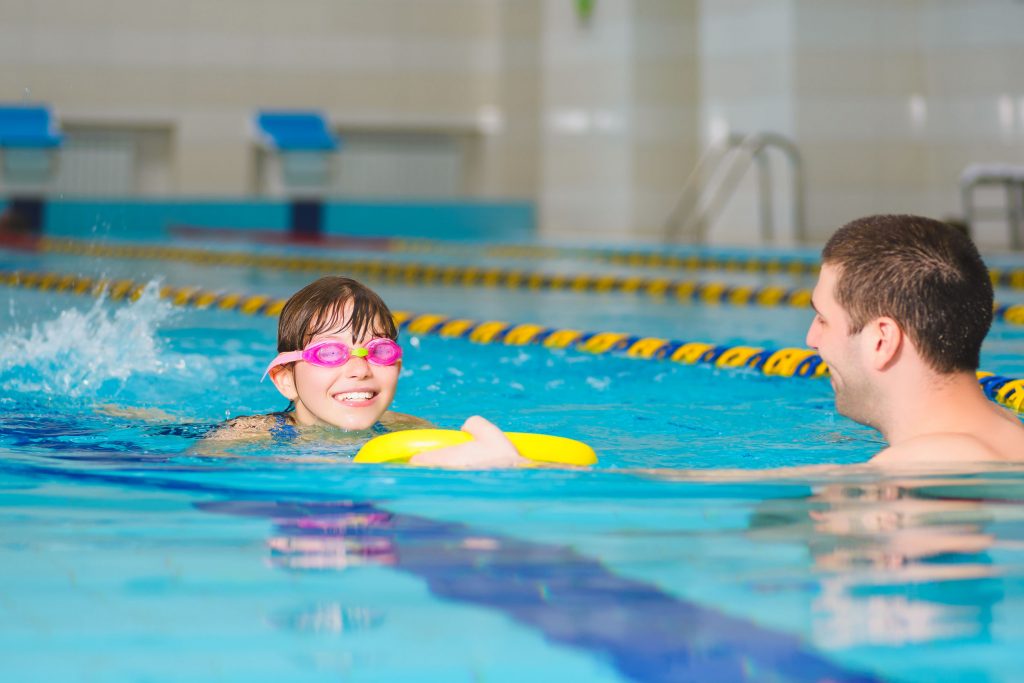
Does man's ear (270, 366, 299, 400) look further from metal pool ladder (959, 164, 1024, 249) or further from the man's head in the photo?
metal pool ladder (959, 164, 1024, 249)

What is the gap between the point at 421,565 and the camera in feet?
Answer: 6.13

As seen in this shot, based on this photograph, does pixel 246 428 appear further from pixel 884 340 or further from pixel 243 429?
pixel 884 340

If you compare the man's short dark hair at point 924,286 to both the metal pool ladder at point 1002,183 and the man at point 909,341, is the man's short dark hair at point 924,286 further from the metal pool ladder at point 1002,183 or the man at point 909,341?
the metal pool ladder at point 1002,183

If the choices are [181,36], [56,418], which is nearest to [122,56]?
[181,36]

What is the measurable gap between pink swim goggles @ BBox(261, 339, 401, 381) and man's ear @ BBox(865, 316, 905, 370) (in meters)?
1.07

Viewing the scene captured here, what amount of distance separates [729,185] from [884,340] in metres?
10.9

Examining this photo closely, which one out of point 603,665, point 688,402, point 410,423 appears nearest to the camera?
point 603,665

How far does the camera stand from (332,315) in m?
3.02

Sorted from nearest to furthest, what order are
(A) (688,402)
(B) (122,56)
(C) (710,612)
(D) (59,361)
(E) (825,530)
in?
1. (C) (710,612)
2. (E) (825,530)
3. (A) (688,402)
4. (D) (59,361)
5. (B) (122,56)

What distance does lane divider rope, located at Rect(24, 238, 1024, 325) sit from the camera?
283 inches

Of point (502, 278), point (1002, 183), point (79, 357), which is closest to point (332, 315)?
point (79, 357)

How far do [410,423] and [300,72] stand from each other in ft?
42.8

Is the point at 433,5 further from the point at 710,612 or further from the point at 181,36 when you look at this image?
the point at 710,612

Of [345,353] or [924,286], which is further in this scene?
[345,353]
